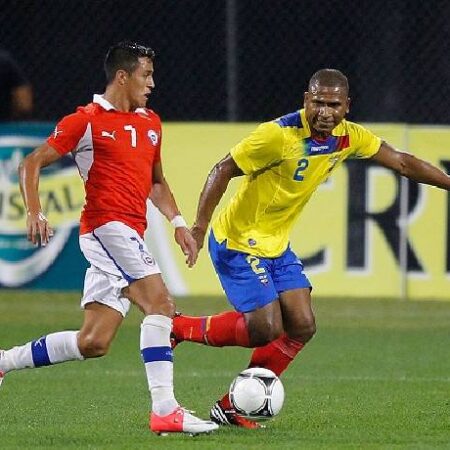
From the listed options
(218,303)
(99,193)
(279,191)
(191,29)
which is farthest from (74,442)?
(191,29)

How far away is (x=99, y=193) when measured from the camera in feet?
23.6

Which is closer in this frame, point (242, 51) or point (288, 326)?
point (288, 326)

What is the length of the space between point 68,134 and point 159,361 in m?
1.19

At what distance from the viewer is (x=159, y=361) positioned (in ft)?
22.5

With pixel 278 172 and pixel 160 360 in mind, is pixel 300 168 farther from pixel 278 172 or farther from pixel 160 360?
pixel 160 360

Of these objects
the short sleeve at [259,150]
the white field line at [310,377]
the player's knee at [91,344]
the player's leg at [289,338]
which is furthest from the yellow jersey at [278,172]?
the white field line at [310,377]

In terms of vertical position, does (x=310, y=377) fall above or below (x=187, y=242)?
below

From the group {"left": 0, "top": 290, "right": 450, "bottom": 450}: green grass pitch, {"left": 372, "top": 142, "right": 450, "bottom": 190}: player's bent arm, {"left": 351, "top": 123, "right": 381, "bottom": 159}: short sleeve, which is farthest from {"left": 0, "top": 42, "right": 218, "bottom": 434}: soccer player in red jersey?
{"left": 372, "top": 142, "right": 450, "bottom": 190}: player's bent arm

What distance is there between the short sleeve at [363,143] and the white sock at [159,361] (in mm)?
1522

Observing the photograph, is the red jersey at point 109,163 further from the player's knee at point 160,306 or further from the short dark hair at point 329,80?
the short dark hair at point 329,80

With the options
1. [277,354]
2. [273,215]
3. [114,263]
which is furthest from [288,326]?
[114,263]

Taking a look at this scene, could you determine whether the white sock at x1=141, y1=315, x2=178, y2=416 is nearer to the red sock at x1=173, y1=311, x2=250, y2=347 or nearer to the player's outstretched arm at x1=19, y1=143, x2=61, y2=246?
the player's outstretched arm at x1=19, y1=143, x2=61, y2=246

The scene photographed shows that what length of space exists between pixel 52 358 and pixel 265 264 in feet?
4.18

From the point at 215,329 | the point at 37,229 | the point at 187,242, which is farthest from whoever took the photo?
the point at 215,329
